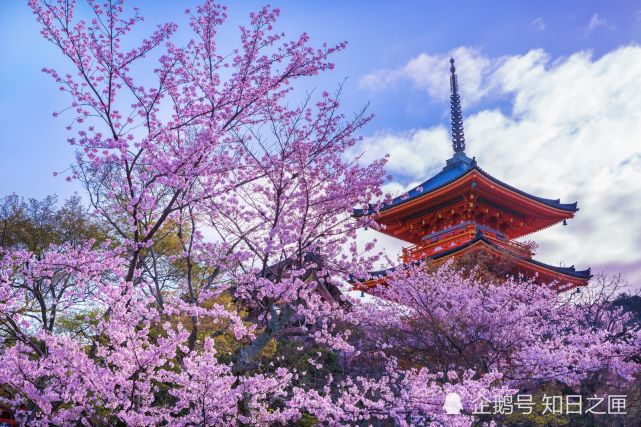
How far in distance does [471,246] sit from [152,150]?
14.0 meters

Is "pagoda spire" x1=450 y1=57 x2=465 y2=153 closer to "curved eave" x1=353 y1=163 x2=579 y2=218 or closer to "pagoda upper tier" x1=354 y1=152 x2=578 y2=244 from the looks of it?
"curved eave" x1=353 y1=163 x2=579 y2=218

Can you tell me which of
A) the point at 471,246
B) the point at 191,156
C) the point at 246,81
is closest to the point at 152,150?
the point at 191,156

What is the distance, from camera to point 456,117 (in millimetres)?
29359

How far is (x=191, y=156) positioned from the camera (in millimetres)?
6766

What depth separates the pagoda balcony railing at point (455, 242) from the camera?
20719mm

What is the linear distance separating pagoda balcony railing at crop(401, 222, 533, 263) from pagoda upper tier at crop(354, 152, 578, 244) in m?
0.45

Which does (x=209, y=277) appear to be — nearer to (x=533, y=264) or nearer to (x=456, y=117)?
(x=533, y=264)

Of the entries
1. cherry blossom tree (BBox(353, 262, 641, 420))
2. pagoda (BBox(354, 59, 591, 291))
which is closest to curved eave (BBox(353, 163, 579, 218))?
pagoda (BBox(354, 59, 591, 291))

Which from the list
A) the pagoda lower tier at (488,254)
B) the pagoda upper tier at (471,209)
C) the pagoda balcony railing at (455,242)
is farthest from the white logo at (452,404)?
the pagoda upper tier at (471,209)

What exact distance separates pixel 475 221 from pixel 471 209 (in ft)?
2.46

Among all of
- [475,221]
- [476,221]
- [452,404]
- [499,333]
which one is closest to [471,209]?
[475,221]

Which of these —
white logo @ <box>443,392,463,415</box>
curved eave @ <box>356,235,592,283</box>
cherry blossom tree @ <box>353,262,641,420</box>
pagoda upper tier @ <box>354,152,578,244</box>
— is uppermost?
pagoda upper tier @ <box>354,152,578,244</box>

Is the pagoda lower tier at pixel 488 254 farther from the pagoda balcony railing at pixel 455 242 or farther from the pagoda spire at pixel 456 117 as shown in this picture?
the pagoda spire at pixel 456 117

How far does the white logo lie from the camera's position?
756 centimetres
